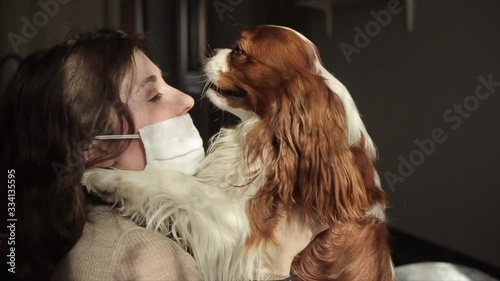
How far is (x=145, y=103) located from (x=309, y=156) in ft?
1.24

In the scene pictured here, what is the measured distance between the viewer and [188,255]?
42.1 inches

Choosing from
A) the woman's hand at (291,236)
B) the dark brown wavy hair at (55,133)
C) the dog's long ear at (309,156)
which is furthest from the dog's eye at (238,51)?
the woman's hand at (291,236)

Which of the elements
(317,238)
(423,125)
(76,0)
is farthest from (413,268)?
(76,0)

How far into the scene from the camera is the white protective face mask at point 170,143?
1193mm

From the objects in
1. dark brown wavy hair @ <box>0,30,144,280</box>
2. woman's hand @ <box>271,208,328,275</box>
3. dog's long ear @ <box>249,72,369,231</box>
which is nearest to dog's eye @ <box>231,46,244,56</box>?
dog's long ear @ <box>249,72,369,231</box>

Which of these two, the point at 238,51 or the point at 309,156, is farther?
the point at 238,51

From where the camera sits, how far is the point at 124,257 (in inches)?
39.1

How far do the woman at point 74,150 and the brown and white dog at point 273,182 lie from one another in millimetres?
68

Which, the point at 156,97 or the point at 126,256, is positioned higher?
the point at 156,97

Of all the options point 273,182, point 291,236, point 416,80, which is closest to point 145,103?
point 273,182

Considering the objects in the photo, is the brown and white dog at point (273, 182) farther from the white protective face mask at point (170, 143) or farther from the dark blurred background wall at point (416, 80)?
the dark blurred background wall at point (416, 80)

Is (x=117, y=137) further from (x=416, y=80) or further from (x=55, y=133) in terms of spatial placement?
(x=416, y=80)

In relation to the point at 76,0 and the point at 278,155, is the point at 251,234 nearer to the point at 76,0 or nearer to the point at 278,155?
the point at 278,155

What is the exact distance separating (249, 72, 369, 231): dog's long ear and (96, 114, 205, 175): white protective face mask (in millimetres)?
172
